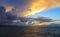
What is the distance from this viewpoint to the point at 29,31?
8.52 feet

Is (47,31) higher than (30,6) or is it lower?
lower

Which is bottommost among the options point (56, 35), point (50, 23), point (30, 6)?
point (56, 35)

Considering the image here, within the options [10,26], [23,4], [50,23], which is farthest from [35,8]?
[10,26]

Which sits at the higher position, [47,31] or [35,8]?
[35,8]

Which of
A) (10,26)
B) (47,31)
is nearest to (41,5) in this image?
(47,31)

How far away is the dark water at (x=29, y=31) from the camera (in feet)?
8.47

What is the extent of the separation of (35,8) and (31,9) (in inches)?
3.5

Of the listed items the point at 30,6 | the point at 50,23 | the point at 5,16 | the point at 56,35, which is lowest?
the point at 56,35

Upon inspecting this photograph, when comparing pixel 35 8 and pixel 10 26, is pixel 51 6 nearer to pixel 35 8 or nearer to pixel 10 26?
pixel 35 8

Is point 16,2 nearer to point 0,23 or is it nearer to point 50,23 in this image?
point 0,23

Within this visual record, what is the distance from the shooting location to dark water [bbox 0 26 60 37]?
2582 mm

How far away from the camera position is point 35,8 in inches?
107

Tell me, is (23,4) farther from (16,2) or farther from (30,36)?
(30,36)

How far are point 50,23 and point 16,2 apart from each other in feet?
2.56
